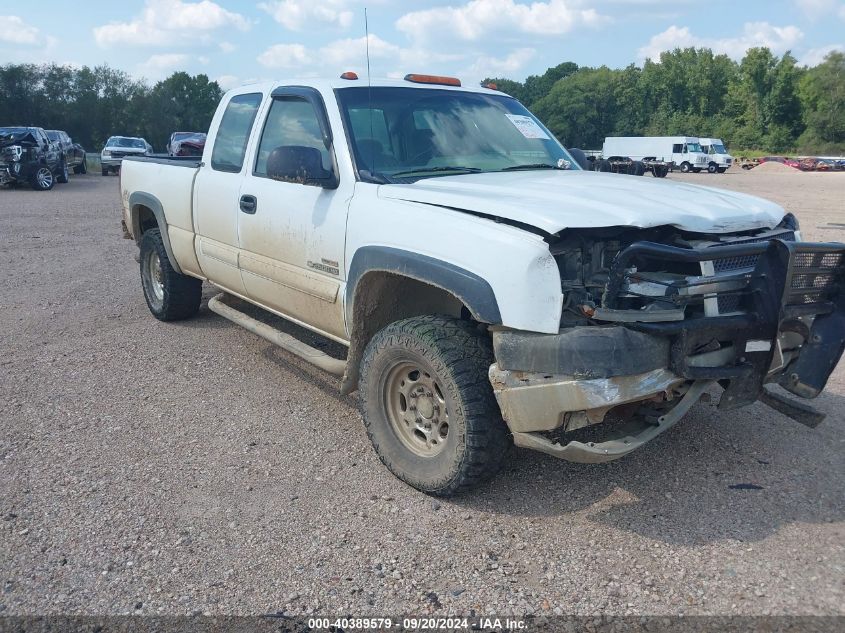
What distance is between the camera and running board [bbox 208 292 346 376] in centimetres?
433

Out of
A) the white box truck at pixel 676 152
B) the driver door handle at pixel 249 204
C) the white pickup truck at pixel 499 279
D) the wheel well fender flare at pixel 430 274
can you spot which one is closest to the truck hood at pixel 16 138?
the white pickup truck at pixel 499 279

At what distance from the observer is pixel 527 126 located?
4.99 m

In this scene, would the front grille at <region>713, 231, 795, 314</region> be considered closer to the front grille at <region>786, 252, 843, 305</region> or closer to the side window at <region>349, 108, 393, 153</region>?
the front grille at <region>786, 252, 843, 305</region>

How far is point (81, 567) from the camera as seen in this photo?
3100 mm

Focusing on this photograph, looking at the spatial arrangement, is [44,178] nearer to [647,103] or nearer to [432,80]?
[432,80]

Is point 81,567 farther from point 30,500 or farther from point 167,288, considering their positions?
point 167,288

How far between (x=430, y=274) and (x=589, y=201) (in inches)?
31.2

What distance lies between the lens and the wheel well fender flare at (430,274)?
315 cm

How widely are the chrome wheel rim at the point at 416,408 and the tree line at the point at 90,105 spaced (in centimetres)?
4403

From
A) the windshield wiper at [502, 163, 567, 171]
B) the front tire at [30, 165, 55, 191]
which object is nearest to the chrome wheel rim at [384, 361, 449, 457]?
the windshield wiper at [502, 163, 567, 171]

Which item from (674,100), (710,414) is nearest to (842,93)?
(674,100)

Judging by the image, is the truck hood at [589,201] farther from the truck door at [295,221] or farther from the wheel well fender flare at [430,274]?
the truck door at [295,221]

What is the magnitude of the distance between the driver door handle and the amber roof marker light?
4.21ft

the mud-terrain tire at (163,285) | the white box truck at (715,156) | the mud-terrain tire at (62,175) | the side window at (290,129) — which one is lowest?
the white box truck at (715,156)
